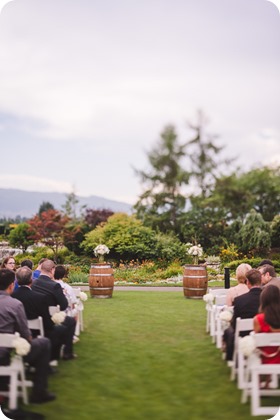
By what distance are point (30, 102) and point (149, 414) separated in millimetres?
3719

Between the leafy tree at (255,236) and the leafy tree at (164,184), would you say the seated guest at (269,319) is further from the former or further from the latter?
the leafy tree at (164,184)

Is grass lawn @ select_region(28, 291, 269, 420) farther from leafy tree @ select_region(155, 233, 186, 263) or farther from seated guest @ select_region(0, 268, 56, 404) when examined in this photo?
leafy tree @ select_region(155, 233, 186, 263)

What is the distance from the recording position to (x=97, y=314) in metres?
9.57

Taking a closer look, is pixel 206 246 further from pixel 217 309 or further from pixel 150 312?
pixel 217 309

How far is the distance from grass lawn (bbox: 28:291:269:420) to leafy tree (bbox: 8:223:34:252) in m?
15.4

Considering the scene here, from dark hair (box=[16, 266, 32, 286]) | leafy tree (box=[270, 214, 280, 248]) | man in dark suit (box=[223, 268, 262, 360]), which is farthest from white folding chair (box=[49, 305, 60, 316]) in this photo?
leafy tree (box=[270, 214, 280, 248])

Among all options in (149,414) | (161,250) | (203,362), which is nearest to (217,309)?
(203,362)

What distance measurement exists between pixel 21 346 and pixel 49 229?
19.7 metres

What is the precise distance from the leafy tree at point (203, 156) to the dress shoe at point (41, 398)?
22416 millimetres

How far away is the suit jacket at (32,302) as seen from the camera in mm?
5414

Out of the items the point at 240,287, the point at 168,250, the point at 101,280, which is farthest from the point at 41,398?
the point at 168,250

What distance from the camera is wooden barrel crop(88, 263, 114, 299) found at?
11.8m

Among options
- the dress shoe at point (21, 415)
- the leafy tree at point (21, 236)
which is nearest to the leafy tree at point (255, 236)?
the leafy tree at point (21, 236)

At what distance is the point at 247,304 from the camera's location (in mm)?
5320
